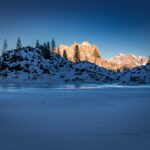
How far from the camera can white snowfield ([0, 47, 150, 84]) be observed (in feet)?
341

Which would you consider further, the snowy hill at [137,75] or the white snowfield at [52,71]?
the snowy hill at [137,75]

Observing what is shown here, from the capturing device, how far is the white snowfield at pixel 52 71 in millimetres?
104000

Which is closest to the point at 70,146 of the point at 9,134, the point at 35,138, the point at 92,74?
the point at 35,138

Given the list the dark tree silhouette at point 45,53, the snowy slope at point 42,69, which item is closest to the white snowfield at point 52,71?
the snowy slope at point 42,69

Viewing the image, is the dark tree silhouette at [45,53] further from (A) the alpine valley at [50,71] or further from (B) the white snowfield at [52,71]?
(B) the white snowfield at [52,71]

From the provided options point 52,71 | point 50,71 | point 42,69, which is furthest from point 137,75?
point 42,69

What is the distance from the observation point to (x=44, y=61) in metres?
125

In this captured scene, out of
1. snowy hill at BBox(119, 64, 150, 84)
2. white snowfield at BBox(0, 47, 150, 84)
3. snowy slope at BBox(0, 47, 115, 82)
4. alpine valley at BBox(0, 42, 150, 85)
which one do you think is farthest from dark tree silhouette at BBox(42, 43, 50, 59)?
snowy hill at BBox(119, 64, 150, 84)

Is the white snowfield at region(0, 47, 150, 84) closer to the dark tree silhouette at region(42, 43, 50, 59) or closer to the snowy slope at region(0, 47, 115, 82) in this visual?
the snowy slope at region(0, 47, 115, 82)

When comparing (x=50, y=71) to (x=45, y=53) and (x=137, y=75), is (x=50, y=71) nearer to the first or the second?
(x=45, y=53)

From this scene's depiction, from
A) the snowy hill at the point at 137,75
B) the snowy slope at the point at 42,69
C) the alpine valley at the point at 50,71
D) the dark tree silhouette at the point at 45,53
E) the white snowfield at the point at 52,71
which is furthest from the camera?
the dark tree silhouette at the point at 45,53

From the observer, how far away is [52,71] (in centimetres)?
11506

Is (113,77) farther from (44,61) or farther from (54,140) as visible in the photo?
(54,140)

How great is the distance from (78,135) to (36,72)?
103 m
